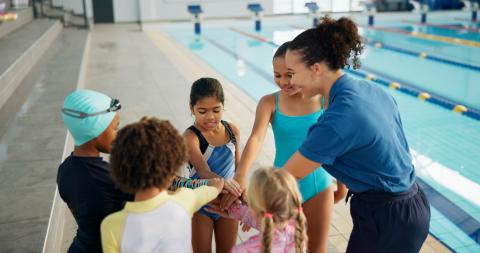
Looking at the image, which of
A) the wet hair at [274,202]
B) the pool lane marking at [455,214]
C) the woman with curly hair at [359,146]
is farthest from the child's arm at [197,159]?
the pool lane marking at [455,214]

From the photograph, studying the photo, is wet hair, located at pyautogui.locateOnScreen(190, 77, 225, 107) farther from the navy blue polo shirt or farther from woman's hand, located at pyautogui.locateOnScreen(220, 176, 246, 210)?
the navy blue polo shirt

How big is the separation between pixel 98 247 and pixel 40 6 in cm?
1258

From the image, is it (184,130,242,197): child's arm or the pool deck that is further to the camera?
the pool deck

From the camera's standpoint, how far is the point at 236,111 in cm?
593

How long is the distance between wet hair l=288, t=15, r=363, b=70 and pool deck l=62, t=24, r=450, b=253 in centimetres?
156

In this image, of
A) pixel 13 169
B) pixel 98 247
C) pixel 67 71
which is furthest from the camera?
A: pixel 67 71

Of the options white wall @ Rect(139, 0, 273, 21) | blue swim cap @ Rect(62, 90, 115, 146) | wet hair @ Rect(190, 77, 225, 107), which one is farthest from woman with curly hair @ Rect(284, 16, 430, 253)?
white wall @ Rect(139, 0, 273, 21)

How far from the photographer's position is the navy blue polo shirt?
1.54 m

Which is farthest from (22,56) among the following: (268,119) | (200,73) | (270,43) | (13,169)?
(270,43)

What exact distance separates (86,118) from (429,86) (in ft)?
24.0

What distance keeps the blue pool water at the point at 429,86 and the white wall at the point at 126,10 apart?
95.2 inches

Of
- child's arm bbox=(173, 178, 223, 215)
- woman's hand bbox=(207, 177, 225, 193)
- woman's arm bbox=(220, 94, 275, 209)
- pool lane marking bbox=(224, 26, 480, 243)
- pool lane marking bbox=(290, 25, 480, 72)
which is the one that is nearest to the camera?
child's arm bbox=(173, 178, 223, 215)

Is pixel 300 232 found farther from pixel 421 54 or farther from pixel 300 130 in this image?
pixel 421 54

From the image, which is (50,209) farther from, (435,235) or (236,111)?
(236,111)
